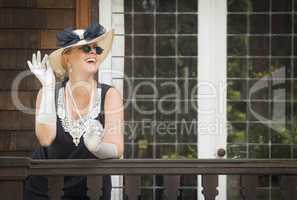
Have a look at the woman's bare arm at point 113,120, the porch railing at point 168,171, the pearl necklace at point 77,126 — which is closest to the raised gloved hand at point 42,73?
the pearl necklace at point 77,126

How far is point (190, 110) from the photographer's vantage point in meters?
5.24

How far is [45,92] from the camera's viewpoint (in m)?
3.71

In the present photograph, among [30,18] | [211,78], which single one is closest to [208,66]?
[211,78]

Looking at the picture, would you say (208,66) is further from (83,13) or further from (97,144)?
(97,144)

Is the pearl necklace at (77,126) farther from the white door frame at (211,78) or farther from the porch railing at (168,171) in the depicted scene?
the white door frame at (211,78)

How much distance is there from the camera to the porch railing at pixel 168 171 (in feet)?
11.5

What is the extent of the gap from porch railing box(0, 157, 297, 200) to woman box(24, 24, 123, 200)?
106 mm

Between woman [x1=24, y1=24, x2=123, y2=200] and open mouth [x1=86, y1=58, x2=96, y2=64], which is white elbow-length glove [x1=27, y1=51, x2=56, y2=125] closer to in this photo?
woman [x1=24, y1=24, x2=123, y2=200]

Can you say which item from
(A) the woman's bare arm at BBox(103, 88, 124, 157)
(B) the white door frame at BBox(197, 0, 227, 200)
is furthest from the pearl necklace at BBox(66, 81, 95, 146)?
(B) the white door frame at BBox(197, 0, 227, 200)

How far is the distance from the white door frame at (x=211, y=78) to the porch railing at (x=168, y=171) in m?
1.62

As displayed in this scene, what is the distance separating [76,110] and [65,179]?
39 centimetres

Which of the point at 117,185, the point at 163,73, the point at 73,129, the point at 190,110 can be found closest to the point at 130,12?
the point at 163,73

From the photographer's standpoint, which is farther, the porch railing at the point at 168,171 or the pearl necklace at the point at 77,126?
the pearl necklace at the point at 77,126

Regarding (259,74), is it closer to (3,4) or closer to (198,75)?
(198,75)
